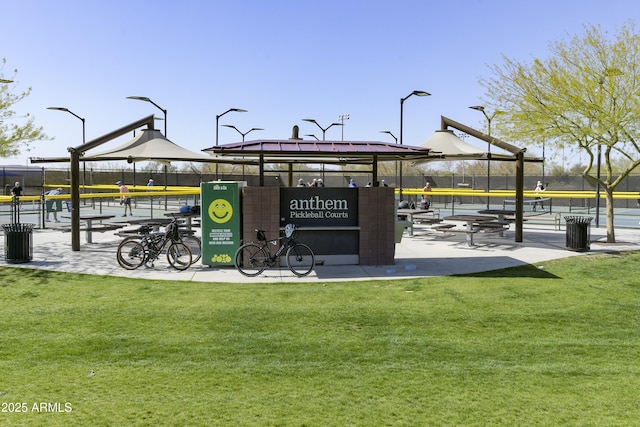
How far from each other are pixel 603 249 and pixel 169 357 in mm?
13214

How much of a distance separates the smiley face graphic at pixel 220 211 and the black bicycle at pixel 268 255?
0.86 m

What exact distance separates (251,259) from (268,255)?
1.38 ft

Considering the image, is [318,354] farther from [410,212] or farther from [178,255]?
Result: [410,212]

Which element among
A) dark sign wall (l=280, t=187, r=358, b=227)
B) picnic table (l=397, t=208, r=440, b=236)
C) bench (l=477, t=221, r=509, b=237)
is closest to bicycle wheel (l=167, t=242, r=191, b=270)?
dark sign wall (l=280, t=187, r=358, b=227)

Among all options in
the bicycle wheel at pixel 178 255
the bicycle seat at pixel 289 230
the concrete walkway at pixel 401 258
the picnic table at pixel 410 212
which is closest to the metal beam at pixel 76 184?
the concrete walkway at pixel 401 258

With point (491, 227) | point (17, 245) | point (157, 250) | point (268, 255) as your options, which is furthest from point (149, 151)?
point (491, 227)

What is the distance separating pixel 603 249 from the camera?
618 inches

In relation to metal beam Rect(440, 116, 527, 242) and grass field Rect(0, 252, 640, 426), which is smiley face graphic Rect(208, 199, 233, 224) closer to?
grass field Rect(0, 252, 640, 426)

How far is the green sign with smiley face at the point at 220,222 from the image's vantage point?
12578mm

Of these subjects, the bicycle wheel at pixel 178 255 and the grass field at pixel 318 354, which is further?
the bicycle wheel at pixel 178 255

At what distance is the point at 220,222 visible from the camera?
12602 mm

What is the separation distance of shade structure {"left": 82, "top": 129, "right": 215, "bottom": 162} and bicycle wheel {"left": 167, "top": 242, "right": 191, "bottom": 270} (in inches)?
203

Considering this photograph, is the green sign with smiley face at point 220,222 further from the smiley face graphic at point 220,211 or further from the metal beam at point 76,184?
the metal beam at point 76,184

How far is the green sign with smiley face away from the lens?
12.6 metres
